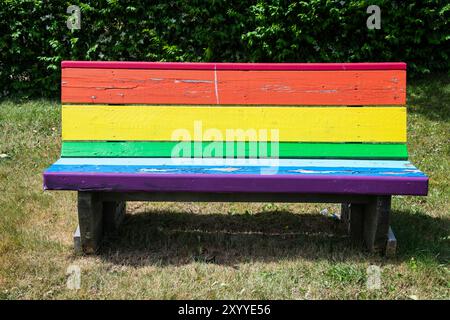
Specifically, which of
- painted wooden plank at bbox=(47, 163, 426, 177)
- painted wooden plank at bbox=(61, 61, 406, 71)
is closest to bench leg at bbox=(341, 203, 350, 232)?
painted wooden plank at bbox=(47, 163, 426, 177)

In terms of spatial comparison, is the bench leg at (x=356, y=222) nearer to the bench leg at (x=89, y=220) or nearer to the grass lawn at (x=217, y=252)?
the grass lawn at (x=217, y=252)

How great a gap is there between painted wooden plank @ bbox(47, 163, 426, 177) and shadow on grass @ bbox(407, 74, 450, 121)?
11.3 ft

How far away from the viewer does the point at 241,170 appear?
3150mm

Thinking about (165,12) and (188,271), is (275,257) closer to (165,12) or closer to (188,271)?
(188,271)

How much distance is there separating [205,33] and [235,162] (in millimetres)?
3953

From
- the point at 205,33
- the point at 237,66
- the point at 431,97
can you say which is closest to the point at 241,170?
the point at 237,66

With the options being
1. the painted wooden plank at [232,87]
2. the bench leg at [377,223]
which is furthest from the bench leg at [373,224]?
the painted wooden plank at [232,87]

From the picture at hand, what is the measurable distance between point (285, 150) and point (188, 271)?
884 mm

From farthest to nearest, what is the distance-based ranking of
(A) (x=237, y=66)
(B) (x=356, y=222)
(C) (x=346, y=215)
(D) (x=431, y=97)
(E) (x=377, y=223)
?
(D) (x=431, y=97) < (C) (x=346, y=215) < (B) (x=356, y=222) < (A) (x=237, y=66) < (E) (x=377, y=223)

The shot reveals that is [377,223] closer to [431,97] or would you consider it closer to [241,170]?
[241,170]

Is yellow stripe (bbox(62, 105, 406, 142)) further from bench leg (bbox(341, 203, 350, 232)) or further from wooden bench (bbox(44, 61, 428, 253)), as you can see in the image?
bench leg (bbox(341, 203, 350, 232))

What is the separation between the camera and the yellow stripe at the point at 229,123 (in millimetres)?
3354

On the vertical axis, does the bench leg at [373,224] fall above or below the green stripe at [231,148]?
below

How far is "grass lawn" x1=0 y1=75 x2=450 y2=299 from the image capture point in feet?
10.0
